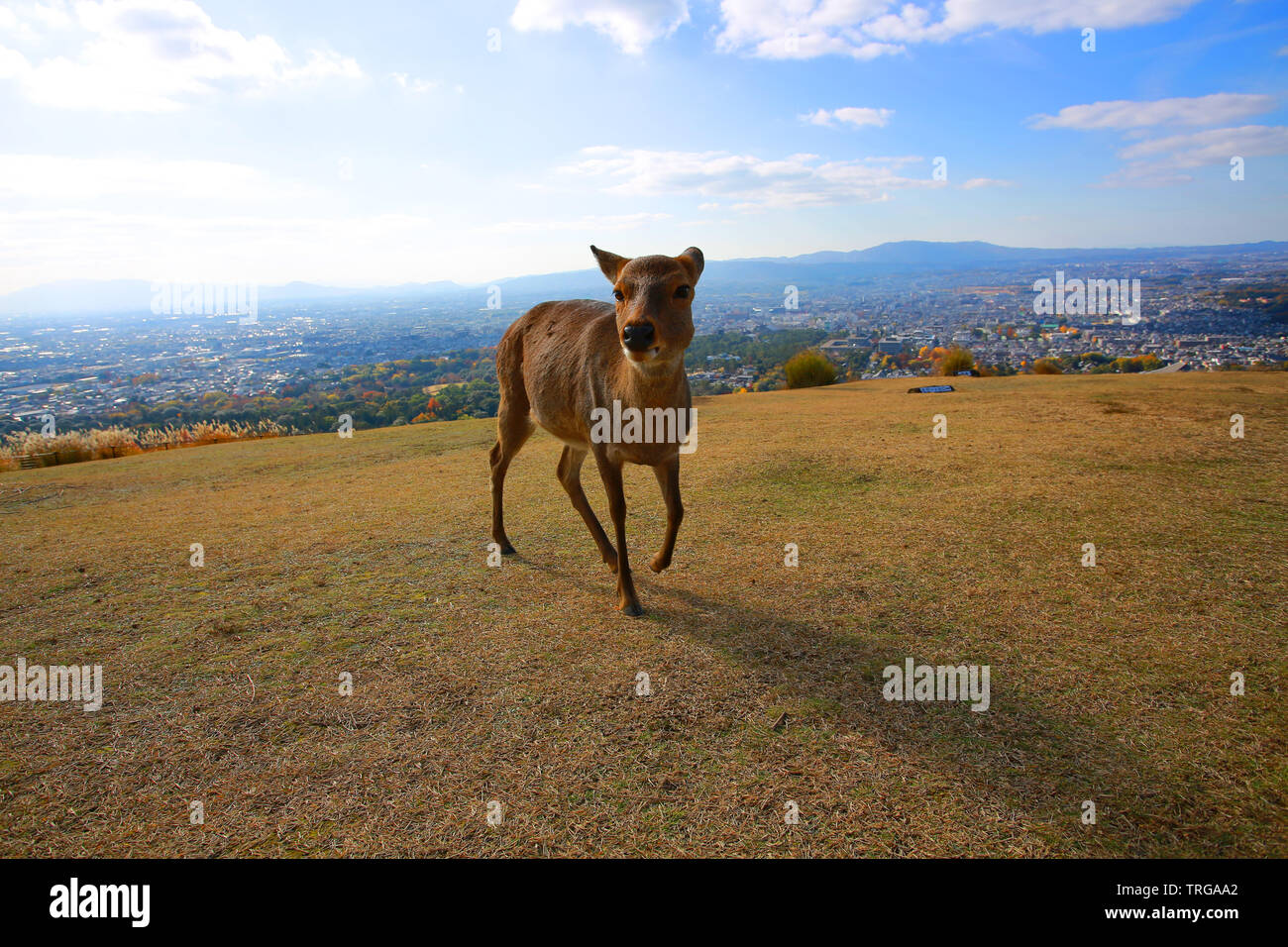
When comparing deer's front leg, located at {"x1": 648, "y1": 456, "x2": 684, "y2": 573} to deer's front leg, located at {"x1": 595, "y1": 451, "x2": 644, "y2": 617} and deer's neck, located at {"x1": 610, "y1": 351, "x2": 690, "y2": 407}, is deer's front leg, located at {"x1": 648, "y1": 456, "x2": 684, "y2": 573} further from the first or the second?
deer's neck, located at {"x1": 610, "y1": 351, "x2": 690, "y2": 407}

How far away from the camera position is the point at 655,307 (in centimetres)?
424

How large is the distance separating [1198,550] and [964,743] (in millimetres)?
4040

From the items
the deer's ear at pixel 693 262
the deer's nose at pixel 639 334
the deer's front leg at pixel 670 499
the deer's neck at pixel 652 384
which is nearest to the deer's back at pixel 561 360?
the deer's neck at pixel 652 384

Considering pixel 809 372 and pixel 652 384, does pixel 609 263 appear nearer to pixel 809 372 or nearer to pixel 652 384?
pixel 652 384

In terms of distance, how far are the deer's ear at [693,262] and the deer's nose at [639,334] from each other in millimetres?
774

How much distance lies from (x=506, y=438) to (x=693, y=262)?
299 centimetres

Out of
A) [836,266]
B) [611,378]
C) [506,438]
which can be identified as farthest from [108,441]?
[836,266]

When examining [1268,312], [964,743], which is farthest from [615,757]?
[1268,312]

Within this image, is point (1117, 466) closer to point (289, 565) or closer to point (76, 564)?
point (289, 565)

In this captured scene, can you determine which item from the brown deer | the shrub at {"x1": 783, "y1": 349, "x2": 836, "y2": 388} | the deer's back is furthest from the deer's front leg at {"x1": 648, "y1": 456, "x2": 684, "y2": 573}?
the shrub at {"x1": 783, "y1": 349, "x2": 836, "y2": 388}

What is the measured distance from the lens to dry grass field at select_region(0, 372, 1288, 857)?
2828 millimetres

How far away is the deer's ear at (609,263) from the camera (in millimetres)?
4926

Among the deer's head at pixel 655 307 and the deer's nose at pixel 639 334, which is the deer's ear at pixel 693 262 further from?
the deer's nose at pixel 639 334

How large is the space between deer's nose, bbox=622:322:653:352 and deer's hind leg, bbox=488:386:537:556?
2599mm
